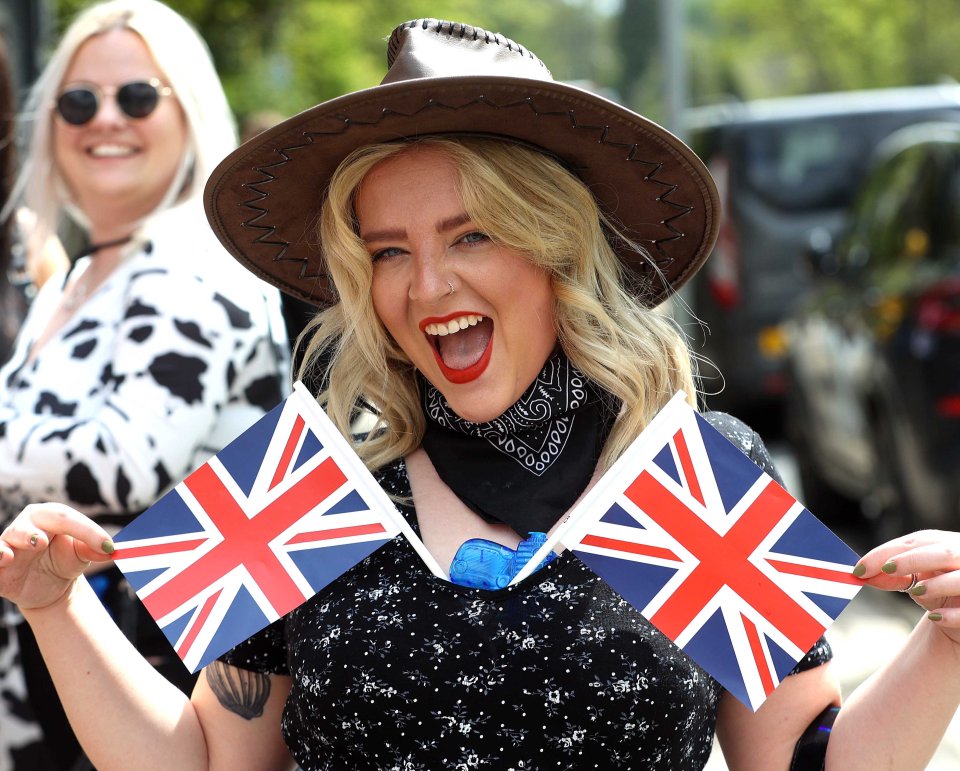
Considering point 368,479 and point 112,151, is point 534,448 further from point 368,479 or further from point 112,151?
point 112,151

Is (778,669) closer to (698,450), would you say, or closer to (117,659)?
(698,450)

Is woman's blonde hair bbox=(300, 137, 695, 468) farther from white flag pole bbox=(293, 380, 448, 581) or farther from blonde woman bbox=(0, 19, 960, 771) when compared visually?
white flag pole bbox=(293, 380, 448, 581)

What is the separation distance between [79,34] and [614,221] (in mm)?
1487

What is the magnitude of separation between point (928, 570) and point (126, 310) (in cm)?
168

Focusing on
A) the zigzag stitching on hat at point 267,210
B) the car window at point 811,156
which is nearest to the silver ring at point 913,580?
the zigzag stitching on hat at point 267,210

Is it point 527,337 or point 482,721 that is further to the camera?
point 527,337

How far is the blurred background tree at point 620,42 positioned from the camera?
9719 millimetres

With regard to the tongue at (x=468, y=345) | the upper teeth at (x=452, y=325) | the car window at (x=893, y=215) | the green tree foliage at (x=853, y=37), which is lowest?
the green tree foliage at (x=853, y=37)

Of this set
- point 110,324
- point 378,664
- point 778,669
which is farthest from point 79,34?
point 778,669

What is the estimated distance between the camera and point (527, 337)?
2.31 metres

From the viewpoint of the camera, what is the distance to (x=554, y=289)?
93.0 inches

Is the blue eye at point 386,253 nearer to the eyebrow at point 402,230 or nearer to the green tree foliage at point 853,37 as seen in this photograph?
the eyebrow at point 402,230

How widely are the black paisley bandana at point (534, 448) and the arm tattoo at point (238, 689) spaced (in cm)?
45

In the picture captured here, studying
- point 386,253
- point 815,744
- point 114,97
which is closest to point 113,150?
point 114,97
